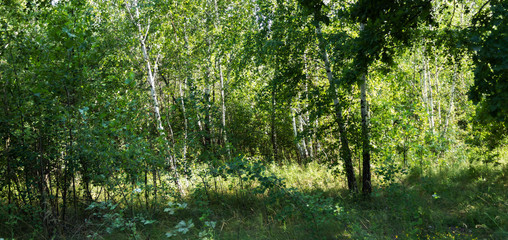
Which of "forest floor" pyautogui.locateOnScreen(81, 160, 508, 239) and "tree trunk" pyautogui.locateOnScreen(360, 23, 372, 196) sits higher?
"tree trunk" pyautogui.locateOnScreen(360, 23, 372, 196)

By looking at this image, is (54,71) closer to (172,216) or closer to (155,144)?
(155,144)

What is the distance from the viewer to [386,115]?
7.30 meters

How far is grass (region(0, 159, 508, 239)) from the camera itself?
428cm

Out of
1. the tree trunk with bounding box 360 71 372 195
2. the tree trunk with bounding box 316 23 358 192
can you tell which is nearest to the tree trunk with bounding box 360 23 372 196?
the tree trunk with bounding box 360 71 372 195

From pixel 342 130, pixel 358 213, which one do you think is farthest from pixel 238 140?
pixel 358 213

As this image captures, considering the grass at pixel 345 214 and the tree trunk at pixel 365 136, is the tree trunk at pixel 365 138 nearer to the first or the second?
the tree trunk at pixel 365 136

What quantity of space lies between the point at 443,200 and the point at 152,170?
5935 mm

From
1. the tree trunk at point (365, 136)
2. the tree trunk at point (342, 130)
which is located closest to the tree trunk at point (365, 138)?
the tree trunk at point (365, 136)

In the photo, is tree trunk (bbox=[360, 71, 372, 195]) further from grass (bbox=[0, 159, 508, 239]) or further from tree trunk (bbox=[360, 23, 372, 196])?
grass (bbox=[0, 159, 508, 239])

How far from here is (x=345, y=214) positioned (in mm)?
4746

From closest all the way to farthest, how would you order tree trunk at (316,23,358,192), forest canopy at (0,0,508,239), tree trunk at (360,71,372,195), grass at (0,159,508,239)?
forest canopy at (0,0,508,239)
grass at (0,159,508,239)
tree trunk at (316,23,358,192)
tree trunk at (360,71,372,195)

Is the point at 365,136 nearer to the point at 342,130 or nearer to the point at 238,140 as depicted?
the point at 342,130

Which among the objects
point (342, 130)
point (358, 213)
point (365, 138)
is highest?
point (342, 130)

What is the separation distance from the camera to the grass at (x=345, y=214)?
14.0 ft
